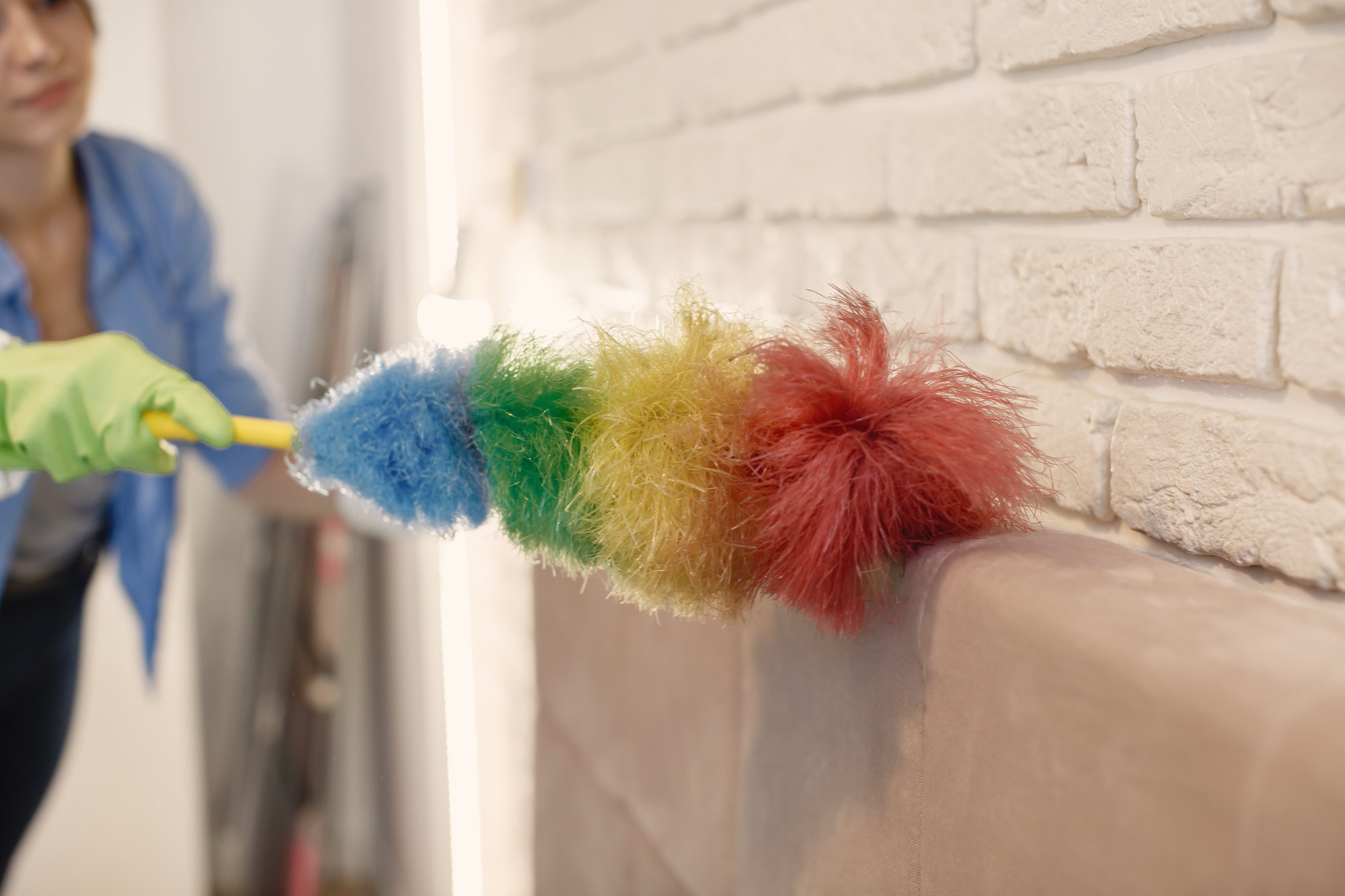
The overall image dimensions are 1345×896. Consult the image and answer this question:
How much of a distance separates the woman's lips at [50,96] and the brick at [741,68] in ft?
2.58

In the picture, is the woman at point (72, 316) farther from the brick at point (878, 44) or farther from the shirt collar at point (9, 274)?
the brick at point (878, 44)

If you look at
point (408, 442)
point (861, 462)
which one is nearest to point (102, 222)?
point (408, 442)

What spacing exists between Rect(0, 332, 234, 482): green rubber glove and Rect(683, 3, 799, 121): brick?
1.60 feet

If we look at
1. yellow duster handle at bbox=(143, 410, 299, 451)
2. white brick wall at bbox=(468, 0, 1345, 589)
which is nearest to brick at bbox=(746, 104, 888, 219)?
white brick wall at bbox=(468, 0, 1345, 589)

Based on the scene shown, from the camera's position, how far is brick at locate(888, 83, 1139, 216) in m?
0.51

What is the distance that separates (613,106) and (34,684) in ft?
3.45

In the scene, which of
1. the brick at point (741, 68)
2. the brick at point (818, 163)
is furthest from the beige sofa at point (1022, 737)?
the brick at point (741, 68)

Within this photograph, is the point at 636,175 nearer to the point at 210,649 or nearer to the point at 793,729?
the point at 793,729

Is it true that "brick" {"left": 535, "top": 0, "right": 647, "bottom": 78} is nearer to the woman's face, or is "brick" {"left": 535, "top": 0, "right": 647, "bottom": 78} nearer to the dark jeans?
the woman's face

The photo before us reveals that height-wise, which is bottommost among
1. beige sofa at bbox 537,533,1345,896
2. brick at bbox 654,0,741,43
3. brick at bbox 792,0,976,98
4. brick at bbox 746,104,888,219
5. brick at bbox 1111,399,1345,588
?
beige sofa at bbox 537,533,1345,896

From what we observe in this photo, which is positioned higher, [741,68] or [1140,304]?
[741,68]

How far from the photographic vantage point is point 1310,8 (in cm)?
41

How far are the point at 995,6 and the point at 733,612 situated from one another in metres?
0.37

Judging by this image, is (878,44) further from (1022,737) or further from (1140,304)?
(1022,737)
